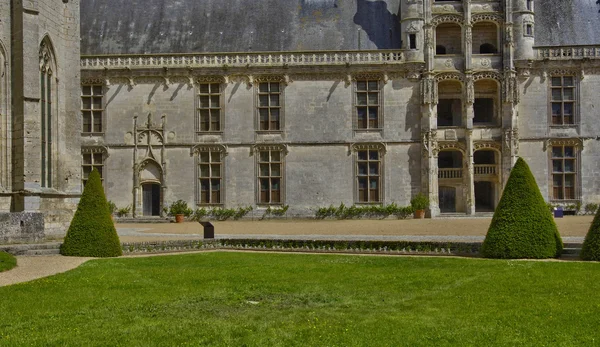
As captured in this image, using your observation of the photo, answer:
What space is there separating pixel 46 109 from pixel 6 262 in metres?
7.37

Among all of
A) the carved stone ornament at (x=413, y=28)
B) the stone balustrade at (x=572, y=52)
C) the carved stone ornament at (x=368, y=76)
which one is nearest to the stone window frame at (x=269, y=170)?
the carved stone ornament at (x=368, y=76)

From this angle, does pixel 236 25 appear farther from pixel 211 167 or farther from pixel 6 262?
pixel 6 262

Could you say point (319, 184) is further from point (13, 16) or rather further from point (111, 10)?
point (13, 16)

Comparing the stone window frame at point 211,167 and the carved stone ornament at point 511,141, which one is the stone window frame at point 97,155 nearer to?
the stone window frame at point 211,167

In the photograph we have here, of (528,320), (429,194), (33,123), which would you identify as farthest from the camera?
(429,194)

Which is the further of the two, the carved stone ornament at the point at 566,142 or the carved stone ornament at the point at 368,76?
the carved stone ornament at the point at 368,76

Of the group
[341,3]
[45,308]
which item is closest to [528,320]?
[45,308]

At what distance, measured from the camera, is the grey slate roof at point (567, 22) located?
34719mm

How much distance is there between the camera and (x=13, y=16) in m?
19.9

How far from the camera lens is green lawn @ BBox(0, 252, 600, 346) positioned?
8203 mm

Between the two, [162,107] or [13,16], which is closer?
[13,16]

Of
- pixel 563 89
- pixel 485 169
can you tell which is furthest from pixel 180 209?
pixel 563 89

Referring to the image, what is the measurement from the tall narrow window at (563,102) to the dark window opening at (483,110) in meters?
2.96

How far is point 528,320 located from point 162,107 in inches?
1117
